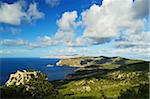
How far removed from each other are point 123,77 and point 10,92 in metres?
150

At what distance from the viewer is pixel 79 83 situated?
157750 mm

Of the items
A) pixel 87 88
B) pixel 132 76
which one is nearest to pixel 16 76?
pixel 87 88

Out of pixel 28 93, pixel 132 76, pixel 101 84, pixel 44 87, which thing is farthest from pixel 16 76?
pixel 132 76

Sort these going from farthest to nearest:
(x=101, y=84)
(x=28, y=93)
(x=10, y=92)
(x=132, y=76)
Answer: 1. (x=132, y=76)
2. (x=101, y=84)
3. (x=28, y=93)
4. (x=10, y=92)

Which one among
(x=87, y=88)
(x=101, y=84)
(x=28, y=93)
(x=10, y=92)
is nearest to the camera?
(x=10, y=92)

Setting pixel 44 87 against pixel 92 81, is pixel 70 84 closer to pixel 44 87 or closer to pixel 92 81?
pixel 92 81

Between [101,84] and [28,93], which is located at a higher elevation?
[28,93]

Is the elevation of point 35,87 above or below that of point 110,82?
above

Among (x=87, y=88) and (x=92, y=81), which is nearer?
(x=87, y=88)

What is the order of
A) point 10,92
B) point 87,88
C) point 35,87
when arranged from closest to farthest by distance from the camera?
point 10,92 < point 35,87 < point 87,88

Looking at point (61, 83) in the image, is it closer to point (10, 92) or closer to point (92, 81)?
point (92, 81)

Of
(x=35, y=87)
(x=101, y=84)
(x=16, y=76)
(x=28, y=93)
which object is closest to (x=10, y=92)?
(x=28, y=93)

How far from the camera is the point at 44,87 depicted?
153ft

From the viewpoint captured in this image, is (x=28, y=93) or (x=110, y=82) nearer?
(x=28, y=93)
